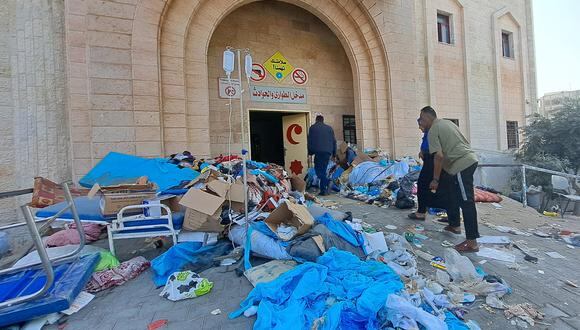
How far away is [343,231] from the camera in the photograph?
329cm

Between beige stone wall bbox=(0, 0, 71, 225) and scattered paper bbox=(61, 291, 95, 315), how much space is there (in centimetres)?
393

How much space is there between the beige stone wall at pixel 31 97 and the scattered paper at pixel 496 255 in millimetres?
6729

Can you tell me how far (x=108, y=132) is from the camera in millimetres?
5586

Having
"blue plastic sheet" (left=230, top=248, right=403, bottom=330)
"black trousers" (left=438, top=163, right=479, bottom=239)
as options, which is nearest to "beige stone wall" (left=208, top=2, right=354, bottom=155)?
"black trousers" (left=438, top=163, right=479, bottom=239)

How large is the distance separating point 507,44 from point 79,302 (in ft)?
57.6

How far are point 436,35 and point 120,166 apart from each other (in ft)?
37.9

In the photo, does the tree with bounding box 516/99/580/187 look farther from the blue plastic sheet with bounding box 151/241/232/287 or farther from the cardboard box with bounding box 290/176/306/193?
the blue plastic sheet with bounding box 151/241/232/287

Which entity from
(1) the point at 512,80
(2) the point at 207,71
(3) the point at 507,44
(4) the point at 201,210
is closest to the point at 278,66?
(2) the point at 207,71

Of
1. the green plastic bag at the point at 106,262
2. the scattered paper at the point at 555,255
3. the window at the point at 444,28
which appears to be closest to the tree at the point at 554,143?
the window at the point at 444,28

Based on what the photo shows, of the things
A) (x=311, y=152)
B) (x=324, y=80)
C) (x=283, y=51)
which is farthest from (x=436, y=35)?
(x=311, y=152)

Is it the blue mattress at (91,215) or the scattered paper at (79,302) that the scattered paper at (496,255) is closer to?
the blue mattress at (91,215)

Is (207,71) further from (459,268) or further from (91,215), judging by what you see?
(459,268)

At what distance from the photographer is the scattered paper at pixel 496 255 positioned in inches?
133

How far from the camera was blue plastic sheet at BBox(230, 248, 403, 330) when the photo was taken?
6.66 ft
